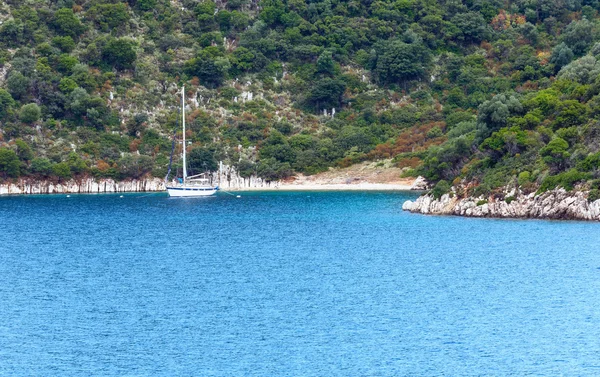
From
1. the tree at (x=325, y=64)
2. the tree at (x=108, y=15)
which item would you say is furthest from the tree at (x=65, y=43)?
the tree at (x=325, y=64)

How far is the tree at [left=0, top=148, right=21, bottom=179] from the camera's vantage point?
132500 millimetres

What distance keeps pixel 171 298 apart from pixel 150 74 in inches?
4030

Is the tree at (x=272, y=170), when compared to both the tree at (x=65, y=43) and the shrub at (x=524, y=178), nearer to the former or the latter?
the tree at (x=65, y=43)

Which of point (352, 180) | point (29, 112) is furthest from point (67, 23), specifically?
point (352, 180)

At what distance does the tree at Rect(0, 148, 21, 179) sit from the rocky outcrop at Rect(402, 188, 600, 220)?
54097 mm

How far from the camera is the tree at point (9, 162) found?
132 m

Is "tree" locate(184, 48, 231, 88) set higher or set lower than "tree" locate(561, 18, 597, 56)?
lower

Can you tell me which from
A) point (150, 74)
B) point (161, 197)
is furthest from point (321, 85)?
point (161, 197)

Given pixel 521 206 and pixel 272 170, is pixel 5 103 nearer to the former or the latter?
pixel 272 170

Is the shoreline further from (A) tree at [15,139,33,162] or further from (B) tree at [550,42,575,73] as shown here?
(B) tree at [550,42,575,73]

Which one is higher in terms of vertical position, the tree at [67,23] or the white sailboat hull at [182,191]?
the tree at [67,23]

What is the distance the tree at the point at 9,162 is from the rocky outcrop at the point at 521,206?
54097 millimetres

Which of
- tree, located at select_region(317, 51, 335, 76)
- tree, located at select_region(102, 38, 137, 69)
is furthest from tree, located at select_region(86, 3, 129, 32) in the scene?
tree, located at select_region(317, 51, 335, 76)

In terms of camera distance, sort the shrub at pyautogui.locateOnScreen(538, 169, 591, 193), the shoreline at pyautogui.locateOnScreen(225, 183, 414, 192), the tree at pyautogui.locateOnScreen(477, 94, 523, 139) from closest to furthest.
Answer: the shrub at pyautogui.locateOnScreen(538, 169, 591, 193) < the tree at pyautogui.locateOnScreen(477, 94, 523, 139) < the shoreline at pyautogui.locateOnScreen(225, 183, 414, 192)
